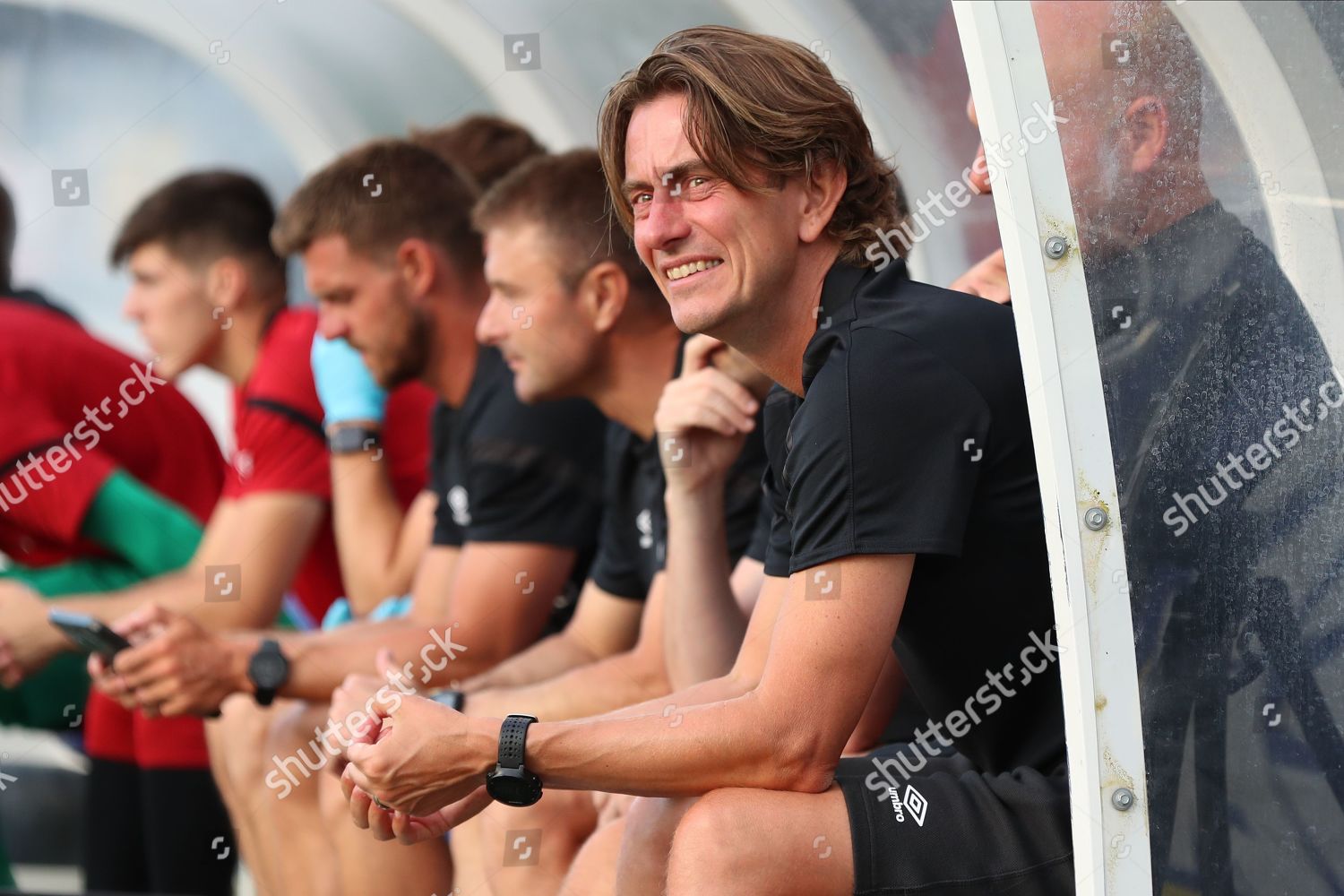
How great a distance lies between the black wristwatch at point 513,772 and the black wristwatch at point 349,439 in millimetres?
2118

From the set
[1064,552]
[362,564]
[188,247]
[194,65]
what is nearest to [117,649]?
[362,564]

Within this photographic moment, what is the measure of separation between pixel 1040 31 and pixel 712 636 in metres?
1.21

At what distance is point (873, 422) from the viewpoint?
6.47ft

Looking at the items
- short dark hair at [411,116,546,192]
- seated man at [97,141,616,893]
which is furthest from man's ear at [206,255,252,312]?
short dark hair at [411,116,546,192]

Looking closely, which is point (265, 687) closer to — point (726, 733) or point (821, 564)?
point (726, 733)

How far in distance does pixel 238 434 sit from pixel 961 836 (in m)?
2.86

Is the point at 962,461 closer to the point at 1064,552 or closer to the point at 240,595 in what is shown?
the point at 1064,552

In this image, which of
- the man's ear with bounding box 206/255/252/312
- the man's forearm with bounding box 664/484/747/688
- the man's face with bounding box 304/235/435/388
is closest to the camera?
the man's forearm with bounding box 664/484/747/688

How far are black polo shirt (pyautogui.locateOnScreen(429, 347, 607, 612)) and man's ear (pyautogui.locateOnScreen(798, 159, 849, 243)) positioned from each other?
4.55 feet

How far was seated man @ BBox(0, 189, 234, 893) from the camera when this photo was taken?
3912 mm
